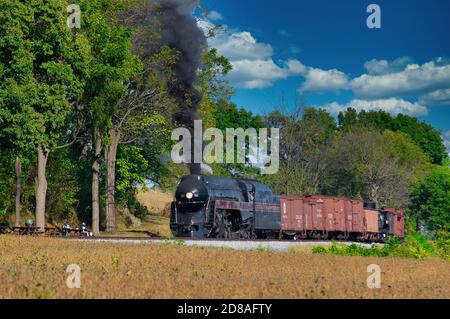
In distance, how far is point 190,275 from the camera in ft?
55.0

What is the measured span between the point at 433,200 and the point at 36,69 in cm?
6914

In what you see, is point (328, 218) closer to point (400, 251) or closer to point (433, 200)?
point (400, 251)

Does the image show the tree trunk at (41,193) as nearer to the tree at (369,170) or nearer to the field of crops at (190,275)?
the field of crops at (190,275)

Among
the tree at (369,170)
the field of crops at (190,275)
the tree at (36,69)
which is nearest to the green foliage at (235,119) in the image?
the tree at (369,170)

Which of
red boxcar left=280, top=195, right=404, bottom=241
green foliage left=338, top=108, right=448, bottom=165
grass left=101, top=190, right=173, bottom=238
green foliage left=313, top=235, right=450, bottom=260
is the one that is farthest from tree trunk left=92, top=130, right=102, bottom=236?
green foliage left=338, top=108, right=448, bottom=165

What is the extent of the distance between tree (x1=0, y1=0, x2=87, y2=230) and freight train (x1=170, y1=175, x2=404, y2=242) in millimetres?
8171

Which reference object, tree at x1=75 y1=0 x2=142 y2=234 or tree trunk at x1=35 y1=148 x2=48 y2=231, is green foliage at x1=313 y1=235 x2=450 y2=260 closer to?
tree at x1=75 y1=0 x2=142 y2=234

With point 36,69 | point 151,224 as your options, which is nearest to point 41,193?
point 36,69

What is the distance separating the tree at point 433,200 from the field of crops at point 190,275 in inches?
2868

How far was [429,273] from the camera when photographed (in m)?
21.8

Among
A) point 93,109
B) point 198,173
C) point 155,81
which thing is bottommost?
point 198,173
